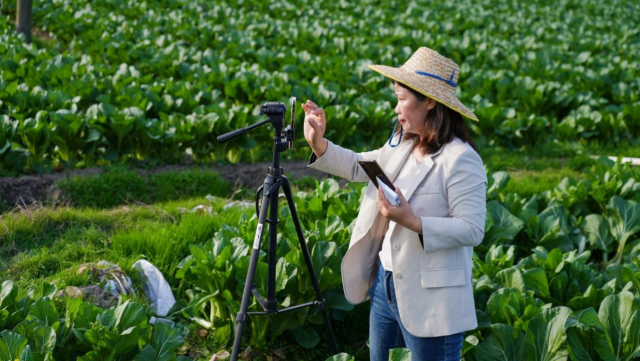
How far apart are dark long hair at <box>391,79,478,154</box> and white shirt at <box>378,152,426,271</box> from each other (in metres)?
0.08

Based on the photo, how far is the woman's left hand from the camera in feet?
9.21

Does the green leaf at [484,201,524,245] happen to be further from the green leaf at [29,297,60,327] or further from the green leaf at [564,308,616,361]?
the green leaf at [29,297,60,327]

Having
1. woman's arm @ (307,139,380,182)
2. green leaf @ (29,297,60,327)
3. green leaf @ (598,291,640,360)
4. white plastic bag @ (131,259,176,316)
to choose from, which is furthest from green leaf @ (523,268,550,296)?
green leaf @ (29,297,60,327)

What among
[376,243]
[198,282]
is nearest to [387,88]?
[198,282]

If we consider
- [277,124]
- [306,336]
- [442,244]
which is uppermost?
[277,124]

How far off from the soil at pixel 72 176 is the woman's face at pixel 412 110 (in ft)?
13.1

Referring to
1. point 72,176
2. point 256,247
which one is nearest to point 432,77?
point 256,247

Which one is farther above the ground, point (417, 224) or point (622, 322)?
point (417, 224)

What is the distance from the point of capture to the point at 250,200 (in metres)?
7.25

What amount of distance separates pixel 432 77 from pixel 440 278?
0.87 metres

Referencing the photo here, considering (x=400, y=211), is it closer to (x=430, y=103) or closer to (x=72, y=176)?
(x=430, y=103)

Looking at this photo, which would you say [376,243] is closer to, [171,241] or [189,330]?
[189,330]

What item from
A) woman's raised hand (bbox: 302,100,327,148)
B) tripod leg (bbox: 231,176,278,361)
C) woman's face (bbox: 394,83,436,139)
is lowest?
tripod leg (bbox: 231,176,278,361)

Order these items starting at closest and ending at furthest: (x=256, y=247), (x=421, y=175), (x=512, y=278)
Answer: (x=421, y=175) < (x=256, y=247) < (x=512, y=278)
